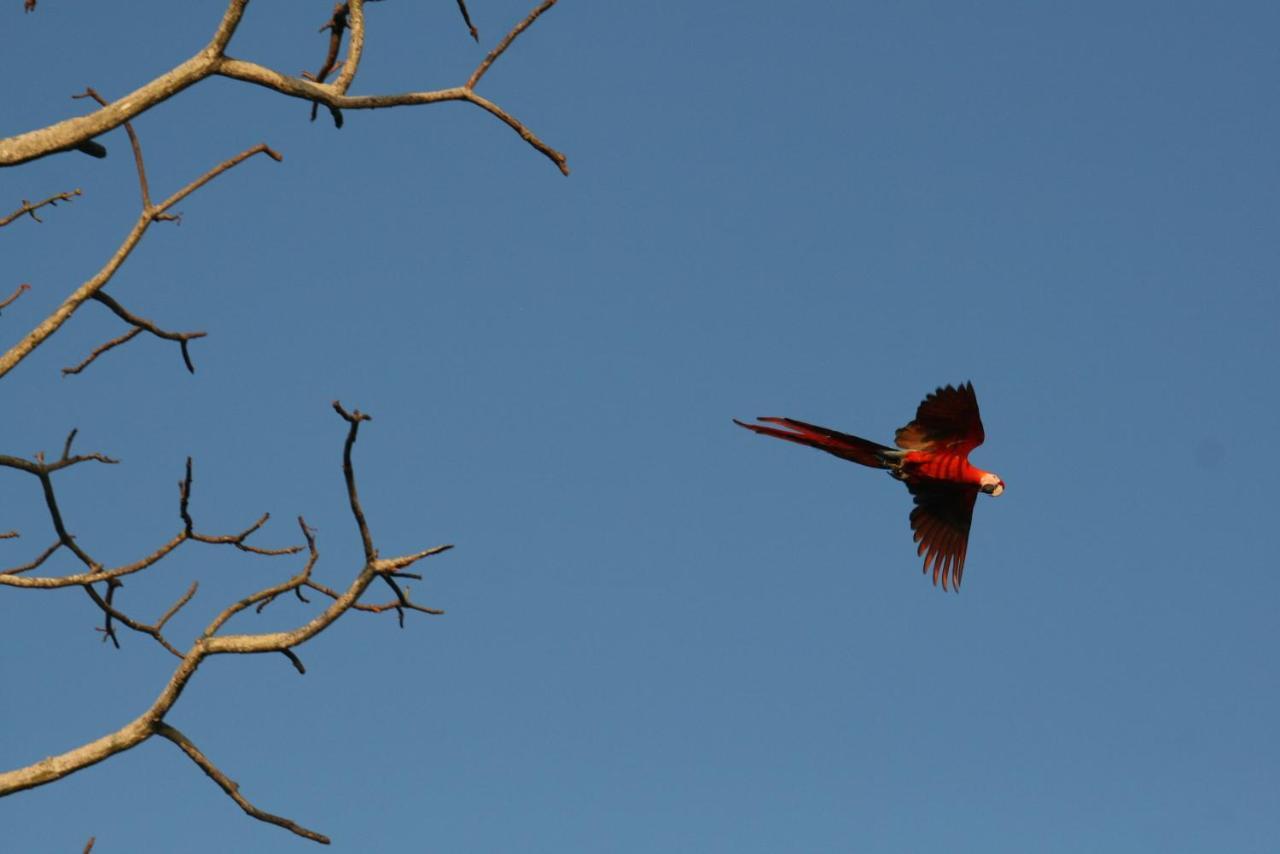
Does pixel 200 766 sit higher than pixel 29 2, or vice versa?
pixel 29 2

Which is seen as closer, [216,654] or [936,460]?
[216,654]

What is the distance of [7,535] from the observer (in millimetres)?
6621

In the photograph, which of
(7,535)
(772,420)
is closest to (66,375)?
(7,535)

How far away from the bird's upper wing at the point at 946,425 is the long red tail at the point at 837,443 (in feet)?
0.57

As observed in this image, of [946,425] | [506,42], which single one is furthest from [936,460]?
[506,42]

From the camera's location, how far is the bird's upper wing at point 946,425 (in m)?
11.2

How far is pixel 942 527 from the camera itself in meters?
12.2

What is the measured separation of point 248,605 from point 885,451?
6905mm

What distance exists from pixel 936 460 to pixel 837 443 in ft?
3.04

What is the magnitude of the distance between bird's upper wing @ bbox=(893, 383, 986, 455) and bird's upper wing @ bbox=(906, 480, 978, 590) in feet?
2.18

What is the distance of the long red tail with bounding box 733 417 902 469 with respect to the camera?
1055 cm

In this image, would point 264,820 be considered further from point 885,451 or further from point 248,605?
point 885,451

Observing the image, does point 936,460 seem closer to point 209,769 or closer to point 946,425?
point 946,425

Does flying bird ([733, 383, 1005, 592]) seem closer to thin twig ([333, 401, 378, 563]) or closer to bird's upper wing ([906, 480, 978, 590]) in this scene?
bird's upper wing ([906, 480, 978, 590])
